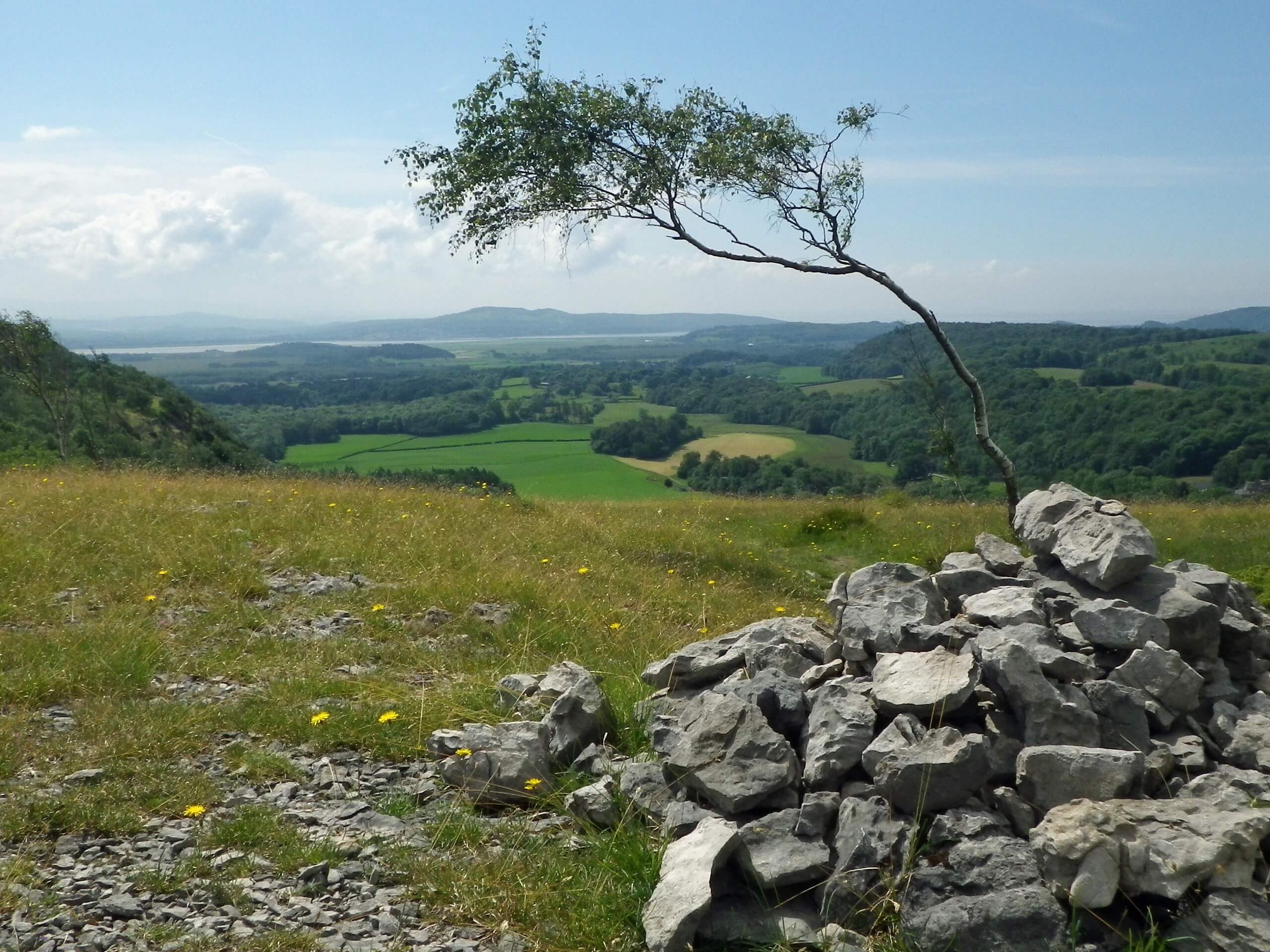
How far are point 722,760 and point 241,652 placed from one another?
201 inches

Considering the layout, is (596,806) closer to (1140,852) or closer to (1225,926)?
(1140,852)

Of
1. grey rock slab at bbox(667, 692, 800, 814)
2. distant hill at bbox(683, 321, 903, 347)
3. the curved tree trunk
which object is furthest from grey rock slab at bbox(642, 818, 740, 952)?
distant hill at bbox(683, 321, 903, 347)

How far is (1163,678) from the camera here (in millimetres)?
5445

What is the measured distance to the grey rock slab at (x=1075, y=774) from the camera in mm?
4578

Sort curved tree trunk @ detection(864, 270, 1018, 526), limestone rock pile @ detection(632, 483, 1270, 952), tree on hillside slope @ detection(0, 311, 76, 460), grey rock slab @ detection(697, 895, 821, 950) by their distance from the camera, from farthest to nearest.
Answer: tree on hillside slope @ detection(0, 311, 76, 460), curved tree trunk @ detection(864, 270, 1018, 526), grey rock slab @ detection(697, 895, 821, 950), limestone rock pile @ detection(632, 483, 1270, 952)

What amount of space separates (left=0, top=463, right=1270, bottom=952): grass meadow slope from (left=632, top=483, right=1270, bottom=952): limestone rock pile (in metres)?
0.58

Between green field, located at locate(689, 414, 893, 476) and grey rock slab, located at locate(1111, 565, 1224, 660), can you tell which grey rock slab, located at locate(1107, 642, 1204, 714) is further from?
green field, located at locate(689, 414, 893, 476)

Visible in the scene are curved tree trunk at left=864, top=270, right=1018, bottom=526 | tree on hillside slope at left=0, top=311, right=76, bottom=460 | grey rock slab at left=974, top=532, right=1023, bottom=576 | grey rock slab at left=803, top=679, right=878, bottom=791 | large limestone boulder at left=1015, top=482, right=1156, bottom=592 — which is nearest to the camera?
grey rock slab at left=803, top=679, right=878, bottom=791

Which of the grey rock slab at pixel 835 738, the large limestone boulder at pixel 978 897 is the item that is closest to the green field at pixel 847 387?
the grey rock slab at pixel 835 738

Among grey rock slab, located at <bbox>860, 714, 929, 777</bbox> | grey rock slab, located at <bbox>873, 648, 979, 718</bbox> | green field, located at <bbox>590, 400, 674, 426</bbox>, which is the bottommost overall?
green field, located at <bbox>590, 400, 674, 426</bbox>

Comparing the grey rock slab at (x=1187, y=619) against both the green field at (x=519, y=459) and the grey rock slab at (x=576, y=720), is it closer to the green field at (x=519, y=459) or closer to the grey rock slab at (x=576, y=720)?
the grey rock slab at (x=576, y=720)

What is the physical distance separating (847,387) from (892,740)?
51124 mm

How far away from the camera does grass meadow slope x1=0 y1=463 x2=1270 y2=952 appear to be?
5.01m

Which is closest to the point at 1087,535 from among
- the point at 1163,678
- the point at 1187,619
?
the point at 1187,619
